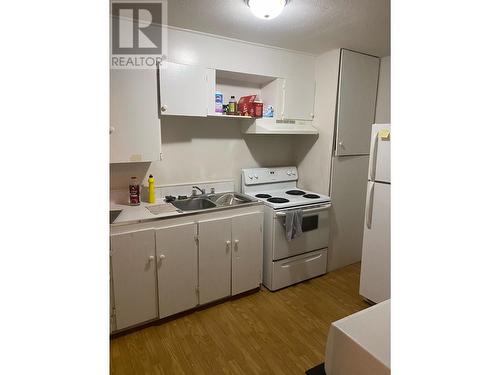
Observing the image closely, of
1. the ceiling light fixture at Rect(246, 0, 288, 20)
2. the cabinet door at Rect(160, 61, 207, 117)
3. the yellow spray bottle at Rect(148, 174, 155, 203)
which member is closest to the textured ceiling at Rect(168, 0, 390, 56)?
the ceiling light fixture at Rect(246, 0, 288, 20)

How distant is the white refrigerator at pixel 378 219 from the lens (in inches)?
91.4

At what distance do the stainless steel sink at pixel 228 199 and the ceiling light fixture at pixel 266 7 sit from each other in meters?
1.58

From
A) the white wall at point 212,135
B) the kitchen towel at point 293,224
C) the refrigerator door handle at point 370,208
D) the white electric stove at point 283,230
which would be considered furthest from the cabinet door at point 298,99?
the refrigerator door handle at point 370,208

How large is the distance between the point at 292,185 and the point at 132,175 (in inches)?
71.0

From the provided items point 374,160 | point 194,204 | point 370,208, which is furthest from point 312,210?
point 194,204

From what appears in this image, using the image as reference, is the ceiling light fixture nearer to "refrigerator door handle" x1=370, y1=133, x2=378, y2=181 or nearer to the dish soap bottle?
"refrigerator door handle" x1=370, y1=133, x2=378, y2=181

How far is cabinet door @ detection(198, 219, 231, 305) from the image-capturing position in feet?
7.81

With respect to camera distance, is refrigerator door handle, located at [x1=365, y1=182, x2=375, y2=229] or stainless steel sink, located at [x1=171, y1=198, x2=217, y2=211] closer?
refrigerator door handle, located at [x1=365, y1=182, x2=375, y2=229]

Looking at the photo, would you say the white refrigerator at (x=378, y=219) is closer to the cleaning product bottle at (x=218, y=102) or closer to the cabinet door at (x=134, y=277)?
the cleaning product bottle at (x=218, y=102)

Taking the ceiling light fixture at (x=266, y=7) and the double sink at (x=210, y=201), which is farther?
the double sink at (x=210, y=201)

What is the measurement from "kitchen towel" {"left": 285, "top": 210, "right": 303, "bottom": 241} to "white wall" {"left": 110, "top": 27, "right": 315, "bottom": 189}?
774 mm
